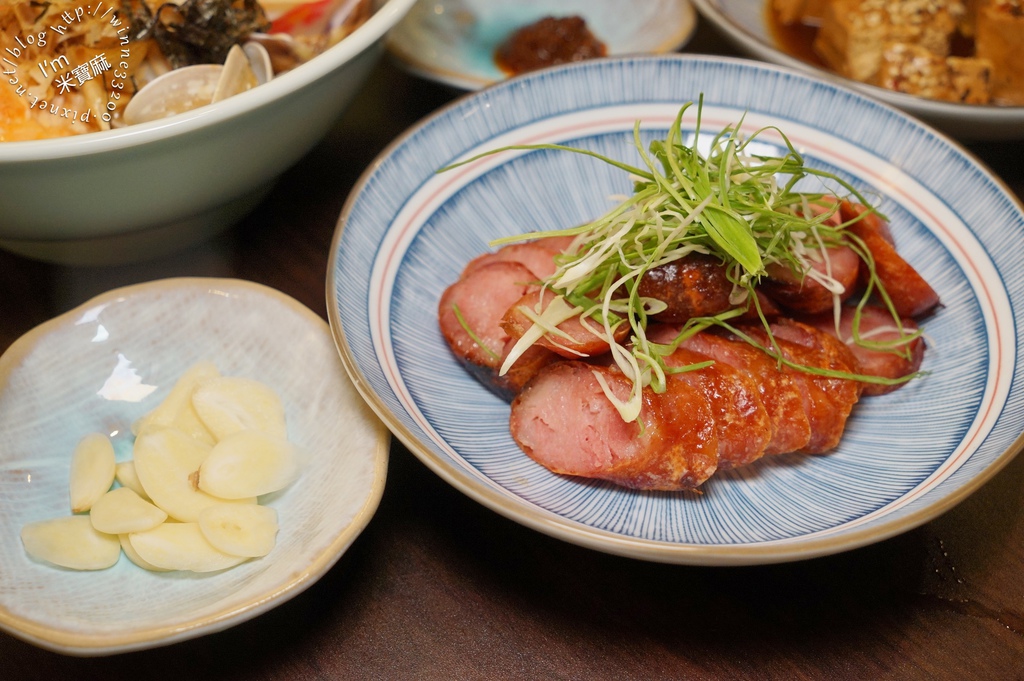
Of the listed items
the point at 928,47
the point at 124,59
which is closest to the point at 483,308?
the point at 124,59

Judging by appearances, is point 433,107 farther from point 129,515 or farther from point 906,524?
point 906,524

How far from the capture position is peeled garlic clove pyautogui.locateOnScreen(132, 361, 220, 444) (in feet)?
5.39

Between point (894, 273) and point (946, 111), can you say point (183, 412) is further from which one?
point (946, 111)

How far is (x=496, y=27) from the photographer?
3.26 metres

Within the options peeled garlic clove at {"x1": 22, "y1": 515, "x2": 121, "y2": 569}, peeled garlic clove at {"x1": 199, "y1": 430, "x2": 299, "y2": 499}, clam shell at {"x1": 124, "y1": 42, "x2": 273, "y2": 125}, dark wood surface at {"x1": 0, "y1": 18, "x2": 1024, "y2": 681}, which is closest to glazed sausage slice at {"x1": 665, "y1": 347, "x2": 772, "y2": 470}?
dark wood surface at {"x1": 0, "y1": 18, "x2": 1024, "y2": 681}

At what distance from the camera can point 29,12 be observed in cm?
180

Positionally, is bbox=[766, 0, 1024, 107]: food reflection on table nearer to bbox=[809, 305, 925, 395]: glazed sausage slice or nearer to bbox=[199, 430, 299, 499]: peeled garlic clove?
bbox=[809, 305, 925, 395]: glazed sausage slice

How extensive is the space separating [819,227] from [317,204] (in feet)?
4.88

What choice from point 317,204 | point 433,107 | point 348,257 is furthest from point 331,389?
point 433,107

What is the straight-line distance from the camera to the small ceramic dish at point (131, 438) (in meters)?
1.30

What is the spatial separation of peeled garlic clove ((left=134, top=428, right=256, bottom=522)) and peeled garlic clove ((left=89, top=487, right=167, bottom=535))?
26 mm

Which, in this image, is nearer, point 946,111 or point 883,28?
point 946,111

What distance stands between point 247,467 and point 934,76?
8.15ft

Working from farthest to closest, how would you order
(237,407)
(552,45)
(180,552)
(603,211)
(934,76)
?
(552,45)
(934,76)
(603,211)
(237,407)
(180,552)
